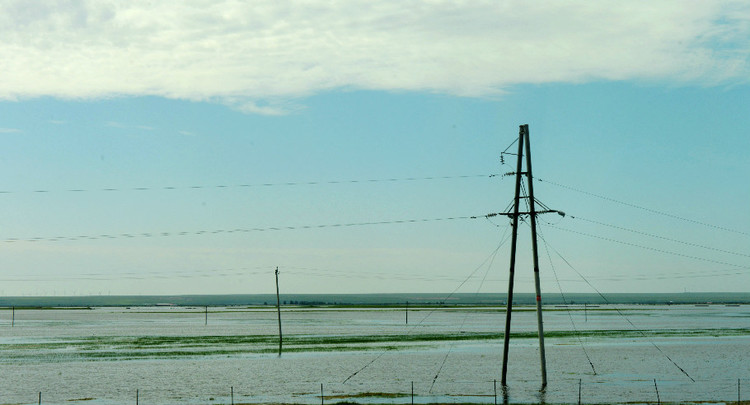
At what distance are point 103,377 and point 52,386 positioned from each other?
6.66 metres

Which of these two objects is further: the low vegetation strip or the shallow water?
the low vegetation strip

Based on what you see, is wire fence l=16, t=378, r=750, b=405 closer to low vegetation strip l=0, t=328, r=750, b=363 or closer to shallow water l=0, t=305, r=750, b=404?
shallow water l=0, t=305, r=750, b=404

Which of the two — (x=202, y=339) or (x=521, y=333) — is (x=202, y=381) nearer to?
(x=202, y=339)

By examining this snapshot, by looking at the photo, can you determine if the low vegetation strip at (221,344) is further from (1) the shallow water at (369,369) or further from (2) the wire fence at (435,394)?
(2) the wire fence at (435,394)

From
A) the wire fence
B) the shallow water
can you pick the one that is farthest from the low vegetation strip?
the wire fence

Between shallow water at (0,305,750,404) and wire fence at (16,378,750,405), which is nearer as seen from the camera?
wire fence at (16,378,750,405)

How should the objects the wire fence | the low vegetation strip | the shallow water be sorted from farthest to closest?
the low vegetation strip
the shallow water
the wire fence

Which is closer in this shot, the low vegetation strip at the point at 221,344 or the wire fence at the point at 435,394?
the wire fence at the point at 435,394

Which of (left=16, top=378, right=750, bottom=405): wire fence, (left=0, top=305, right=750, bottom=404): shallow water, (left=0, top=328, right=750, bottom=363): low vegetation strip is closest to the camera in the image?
(left=16, top=378, right=750, bottom=405): wire fence

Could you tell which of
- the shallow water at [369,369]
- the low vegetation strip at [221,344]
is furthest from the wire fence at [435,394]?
the low vegetation strip at [221,344]

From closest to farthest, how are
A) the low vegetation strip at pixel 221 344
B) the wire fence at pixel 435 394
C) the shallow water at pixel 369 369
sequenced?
the wire fence at pixel 435 394 < the shallow water at pixel 369 369 < the low vegetation strip at pixel 221 344

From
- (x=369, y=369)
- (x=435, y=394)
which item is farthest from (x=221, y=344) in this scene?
(x=435, y=394)

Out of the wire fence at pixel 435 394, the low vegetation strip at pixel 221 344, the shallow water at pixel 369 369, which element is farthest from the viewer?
the low vegetation strip at pixel 221 344

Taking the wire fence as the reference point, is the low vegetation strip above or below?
below
